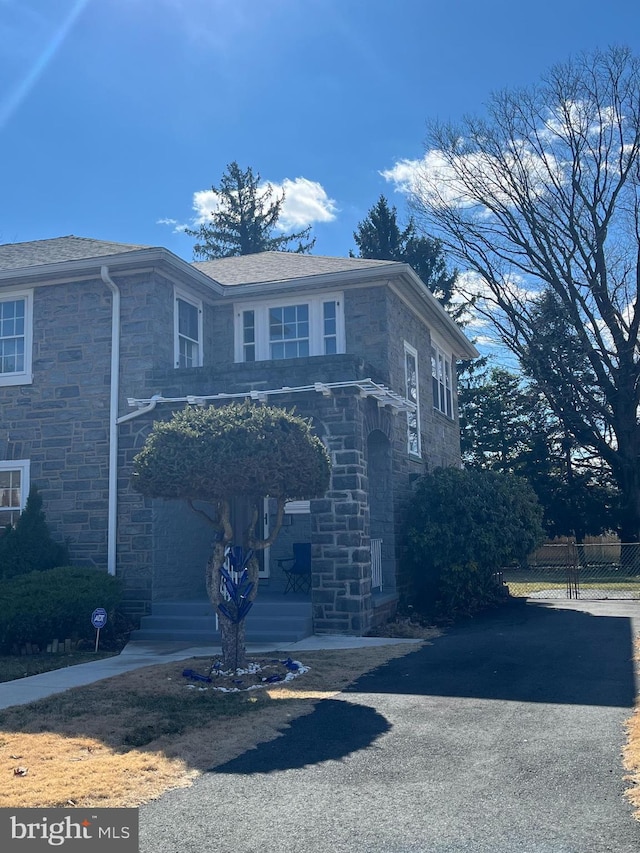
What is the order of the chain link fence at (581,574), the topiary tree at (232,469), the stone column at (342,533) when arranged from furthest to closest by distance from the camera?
1. the chain link fence at (581,574)
2. the stone column at (342,533)
3. the topiary tree at (232,469)

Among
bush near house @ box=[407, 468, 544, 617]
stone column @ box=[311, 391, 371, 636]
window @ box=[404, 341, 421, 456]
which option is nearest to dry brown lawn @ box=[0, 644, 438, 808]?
stone column @ box=[311, 391, 371, 636]

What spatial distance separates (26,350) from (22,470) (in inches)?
82.5

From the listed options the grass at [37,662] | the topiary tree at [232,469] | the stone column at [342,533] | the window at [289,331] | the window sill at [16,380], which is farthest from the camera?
the window at [289,331]

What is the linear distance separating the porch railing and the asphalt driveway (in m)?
4.73

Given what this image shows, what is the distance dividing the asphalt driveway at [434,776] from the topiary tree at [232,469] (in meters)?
1.93

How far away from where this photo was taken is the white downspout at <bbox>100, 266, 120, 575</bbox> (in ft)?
44.2

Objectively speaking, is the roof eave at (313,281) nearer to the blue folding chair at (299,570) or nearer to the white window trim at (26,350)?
the white window trim at (26,350)

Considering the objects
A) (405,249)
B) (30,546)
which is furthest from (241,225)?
(30,546)

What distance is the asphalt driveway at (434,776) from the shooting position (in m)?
4.52

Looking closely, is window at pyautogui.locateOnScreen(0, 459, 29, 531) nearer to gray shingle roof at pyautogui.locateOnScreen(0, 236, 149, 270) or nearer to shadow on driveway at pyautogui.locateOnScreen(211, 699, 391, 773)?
gray shingle roof at pyautogui.locateOnScreen(0, 236, 149, 270)

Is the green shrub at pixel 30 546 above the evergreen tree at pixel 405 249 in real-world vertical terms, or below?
below

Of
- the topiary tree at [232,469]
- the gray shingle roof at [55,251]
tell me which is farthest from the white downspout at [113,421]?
the topiary tree at [232,469]

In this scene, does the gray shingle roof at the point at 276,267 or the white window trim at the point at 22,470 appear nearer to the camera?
the white window trim at the point at 22,470

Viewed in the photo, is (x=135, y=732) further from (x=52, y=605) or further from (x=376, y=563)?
(x=376, y=563)
